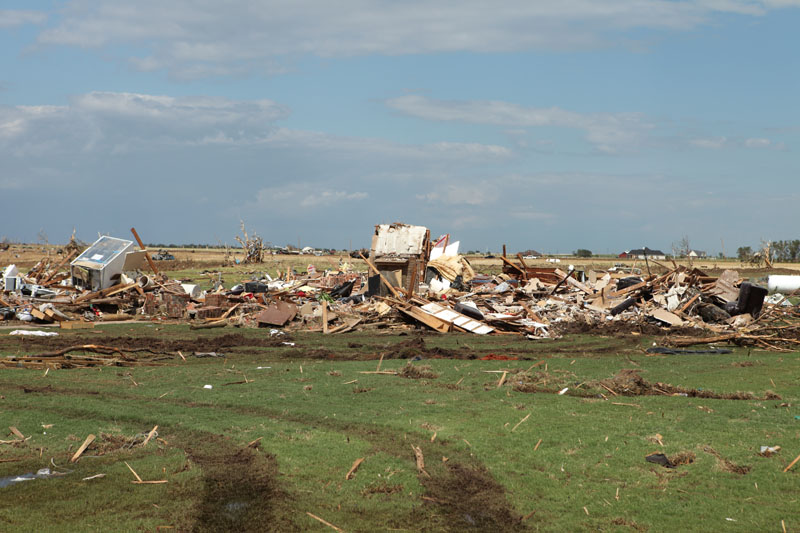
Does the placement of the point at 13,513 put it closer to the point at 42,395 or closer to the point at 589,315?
the point at 42,395

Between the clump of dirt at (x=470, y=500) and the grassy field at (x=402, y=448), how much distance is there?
23 mm

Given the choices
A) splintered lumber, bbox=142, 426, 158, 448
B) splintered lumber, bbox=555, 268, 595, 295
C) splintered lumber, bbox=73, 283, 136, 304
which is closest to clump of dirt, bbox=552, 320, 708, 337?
splintered lumber, bbox=555, 268, 595, 295

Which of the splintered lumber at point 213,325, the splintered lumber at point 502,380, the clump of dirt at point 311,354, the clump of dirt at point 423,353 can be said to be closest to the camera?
the splintered lumber at point 502,380

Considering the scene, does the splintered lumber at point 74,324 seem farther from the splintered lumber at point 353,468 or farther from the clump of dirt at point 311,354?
the splintered lumber at point 353,468

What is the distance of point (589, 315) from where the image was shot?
24.2 meters

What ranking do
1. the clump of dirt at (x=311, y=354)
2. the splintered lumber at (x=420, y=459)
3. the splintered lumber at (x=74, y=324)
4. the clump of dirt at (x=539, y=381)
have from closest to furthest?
the splintered lumber at (x=420, y=459)
the clump of dirt at (x=539, y=381)
the clump of dirt at (x=311, y=354)
the splintered lumber at (x=74, y=324)

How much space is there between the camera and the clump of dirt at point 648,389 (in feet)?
39.8

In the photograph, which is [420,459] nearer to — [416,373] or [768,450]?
[768,450]

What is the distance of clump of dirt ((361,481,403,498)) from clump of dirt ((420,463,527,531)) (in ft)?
1.07

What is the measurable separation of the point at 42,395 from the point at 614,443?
30.7ft

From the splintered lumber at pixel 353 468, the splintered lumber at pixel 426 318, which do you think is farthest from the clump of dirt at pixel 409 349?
the splintered lumber at pixel 353 468

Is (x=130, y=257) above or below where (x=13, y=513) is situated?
above

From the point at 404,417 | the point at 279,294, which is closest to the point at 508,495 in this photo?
the point at 404,417

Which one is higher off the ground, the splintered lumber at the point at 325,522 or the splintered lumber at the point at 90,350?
the splintered lumber at the point at 90,350
